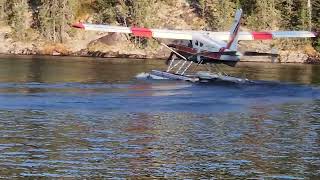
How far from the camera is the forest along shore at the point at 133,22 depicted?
6644cm

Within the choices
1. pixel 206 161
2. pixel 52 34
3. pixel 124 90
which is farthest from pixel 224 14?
pixel 206 161

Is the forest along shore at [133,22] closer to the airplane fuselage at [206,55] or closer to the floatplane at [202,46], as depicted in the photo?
the floatplane at [202,46]

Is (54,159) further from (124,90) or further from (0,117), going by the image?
(124,90)

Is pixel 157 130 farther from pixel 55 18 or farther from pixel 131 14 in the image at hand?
pixel 131 14

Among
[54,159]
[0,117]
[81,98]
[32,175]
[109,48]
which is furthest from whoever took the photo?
[109,48]

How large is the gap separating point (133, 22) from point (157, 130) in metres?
53.2

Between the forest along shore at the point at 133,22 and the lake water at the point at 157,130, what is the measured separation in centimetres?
3282

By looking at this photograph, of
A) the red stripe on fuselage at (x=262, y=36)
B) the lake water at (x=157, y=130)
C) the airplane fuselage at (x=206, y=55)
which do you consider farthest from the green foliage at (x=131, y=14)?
the lake water at (x=157, y=130)

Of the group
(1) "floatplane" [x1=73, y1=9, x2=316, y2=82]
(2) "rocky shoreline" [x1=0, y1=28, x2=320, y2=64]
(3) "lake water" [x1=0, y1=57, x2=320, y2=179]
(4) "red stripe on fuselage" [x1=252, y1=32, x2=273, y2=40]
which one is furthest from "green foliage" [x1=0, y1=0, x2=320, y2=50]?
(3) "lake water" [x1=0, y1=57, x2=320, y2=179]

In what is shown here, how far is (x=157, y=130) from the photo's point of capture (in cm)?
1934

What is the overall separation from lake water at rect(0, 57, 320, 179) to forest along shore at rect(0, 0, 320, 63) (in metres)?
32.8

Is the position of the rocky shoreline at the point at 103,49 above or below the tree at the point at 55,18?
below

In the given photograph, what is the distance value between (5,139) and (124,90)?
1352 cm

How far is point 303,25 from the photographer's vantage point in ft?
235
